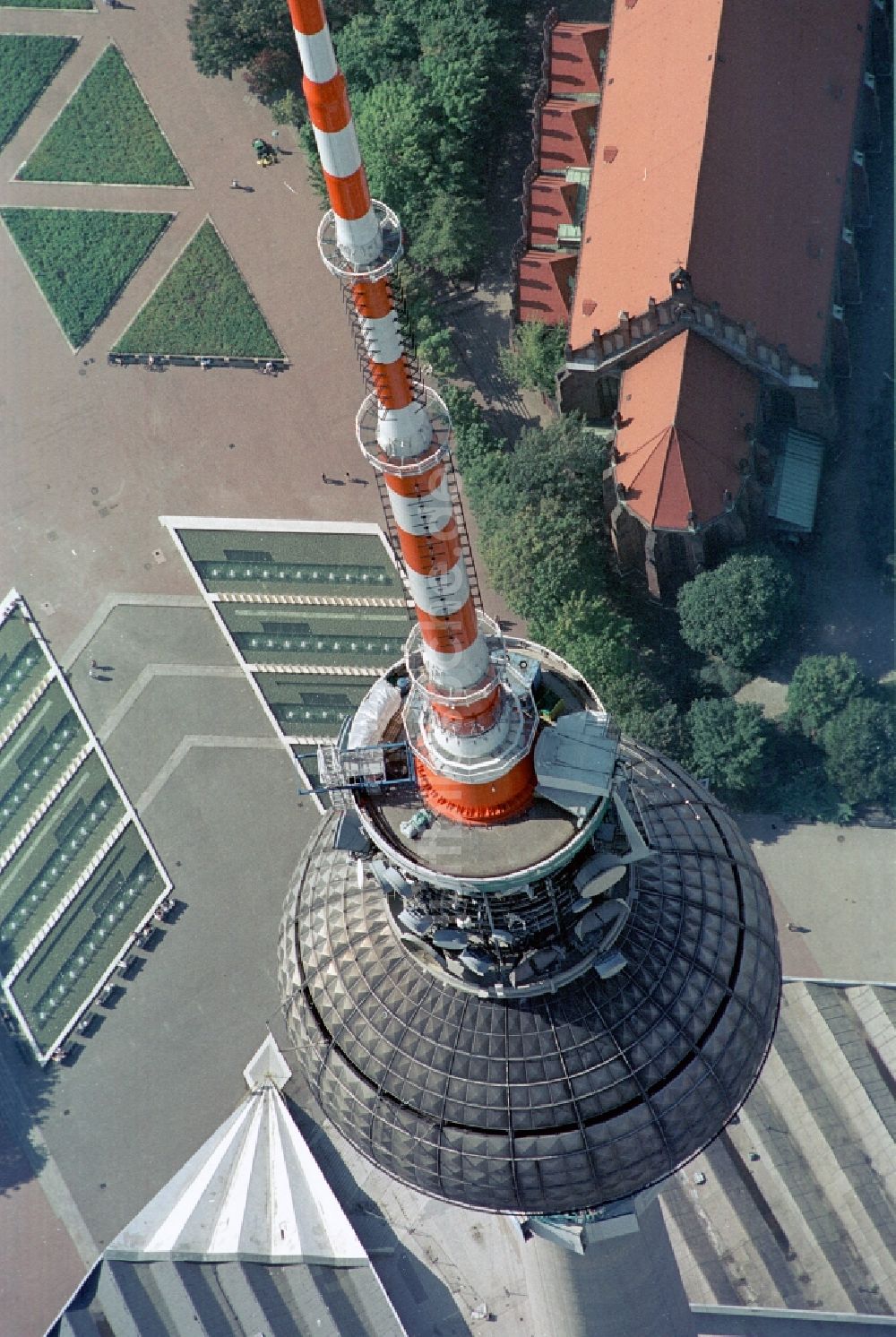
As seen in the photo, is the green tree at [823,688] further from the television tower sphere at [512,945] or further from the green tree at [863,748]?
the television tower sphere at [512,945]

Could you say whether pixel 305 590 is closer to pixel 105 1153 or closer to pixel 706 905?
pixel 105 1153

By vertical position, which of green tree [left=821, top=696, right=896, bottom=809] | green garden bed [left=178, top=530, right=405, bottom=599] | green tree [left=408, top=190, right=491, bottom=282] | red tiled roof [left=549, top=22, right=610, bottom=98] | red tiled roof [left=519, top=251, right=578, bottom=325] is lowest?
green tree [left=821, top=696, right=896, bottom=809]

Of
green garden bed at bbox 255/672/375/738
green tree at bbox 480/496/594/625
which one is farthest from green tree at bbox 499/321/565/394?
green garden bed at bbox 255/672/375/738

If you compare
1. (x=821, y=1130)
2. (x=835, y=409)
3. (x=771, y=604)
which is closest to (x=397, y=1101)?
(x=821, y=1130)

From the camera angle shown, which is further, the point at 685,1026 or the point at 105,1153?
the point at 105,1153

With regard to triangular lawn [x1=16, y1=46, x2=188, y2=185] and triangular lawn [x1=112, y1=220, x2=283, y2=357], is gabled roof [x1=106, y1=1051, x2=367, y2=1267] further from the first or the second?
triangular lawn [x1=16, y1=46, x2=188, y2=185]

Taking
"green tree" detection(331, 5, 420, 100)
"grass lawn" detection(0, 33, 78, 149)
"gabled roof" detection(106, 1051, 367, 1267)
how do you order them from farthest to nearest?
"grass lawn" detection(0, 33, 78, 149) < "green tree" detection(331, 5, 420, 100) < "gabled roof" detection(106, 1051, 367, 1267)

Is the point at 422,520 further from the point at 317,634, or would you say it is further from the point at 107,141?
the point at 107,141
